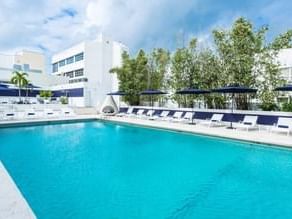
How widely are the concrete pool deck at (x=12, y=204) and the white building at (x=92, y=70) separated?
1036 inches

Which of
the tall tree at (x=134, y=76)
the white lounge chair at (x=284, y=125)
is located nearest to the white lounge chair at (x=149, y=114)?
the tall tree at (x=134, y=76)

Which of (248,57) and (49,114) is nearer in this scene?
(248,57)

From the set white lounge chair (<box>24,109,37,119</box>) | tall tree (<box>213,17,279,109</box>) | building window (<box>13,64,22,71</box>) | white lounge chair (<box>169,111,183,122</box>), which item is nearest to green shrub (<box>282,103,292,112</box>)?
tall tree (<box>213,17,279,109</box>)

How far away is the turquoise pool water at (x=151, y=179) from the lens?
4.35 m

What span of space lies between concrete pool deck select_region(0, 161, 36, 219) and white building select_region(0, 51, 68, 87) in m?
39.5

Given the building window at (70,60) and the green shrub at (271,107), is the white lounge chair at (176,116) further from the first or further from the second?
the building window at (70,60)

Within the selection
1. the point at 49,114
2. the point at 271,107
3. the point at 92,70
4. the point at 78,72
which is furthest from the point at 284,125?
the point at 78,72

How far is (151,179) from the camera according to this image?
586 centimetres

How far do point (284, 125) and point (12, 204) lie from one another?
10302mm

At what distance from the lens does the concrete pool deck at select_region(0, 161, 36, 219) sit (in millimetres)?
3657

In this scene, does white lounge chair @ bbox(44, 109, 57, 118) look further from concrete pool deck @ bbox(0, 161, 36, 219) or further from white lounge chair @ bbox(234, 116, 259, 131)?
concrete pool deck @ bbox(0, 161, 36, 219)

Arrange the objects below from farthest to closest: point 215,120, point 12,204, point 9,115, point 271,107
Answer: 1. point 9,115
2. point 215,120
3. point 271,107
4. point 12,204

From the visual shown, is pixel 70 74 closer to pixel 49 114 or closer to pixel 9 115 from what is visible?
pixel 49 114

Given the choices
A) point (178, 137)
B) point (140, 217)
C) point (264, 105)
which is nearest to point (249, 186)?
point (140, 217)
